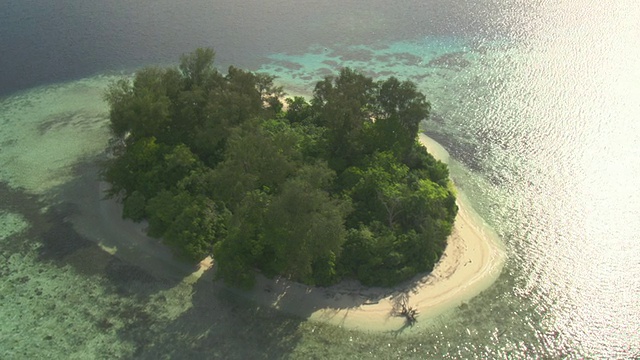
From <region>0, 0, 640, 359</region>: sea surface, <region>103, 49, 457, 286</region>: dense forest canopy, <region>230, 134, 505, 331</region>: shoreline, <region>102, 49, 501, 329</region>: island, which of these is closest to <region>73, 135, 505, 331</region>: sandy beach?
<region>230, 134, 505, 331</region>: shoreline

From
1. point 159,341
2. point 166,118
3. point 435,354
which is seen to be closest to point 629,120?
point 435,354

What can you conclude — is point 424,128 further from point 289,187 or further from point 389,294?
point 289,187

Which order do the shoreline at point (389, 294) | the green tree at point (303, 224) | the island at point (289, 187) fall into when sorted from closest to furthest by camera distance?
the green tree at point (303, 224), the shoreline at point (389, 294), the island at point (289, 187)

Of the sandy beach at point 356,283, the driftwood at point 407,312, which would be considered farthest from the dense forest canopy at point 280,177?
the driftwood at point 407,312

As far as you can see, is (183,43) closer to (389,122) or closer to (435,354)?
(389,122)

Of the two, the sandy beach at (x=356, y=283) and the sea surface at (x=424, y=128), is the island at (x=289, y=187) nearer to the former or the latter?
the sandy beach at (x=356, y=283)

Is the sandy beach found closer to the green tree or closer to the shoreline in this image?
the shoreline
